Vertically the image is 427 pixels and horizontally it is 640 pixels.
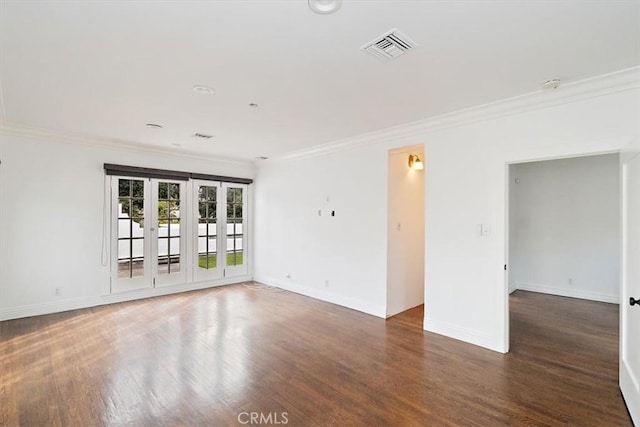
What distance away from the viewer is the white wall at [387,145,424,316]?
4727mm

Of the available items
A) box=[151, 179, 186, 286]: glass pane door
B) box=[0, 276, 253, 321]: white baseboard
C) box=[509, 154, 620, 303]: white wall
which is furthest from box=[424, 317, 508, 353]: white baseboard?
box=[151, 179, 186, 286]: glass pane door

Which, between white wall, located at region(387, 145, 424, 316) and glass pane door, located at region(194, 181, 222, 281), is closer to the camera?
white wall, located at region(387, 145, 424, 316)

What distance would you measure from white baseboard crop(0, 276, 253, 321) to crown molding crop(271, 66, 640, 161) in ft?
13.5

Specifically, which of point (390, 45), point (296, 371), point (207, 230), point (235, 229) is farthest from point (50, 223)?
point (390, 45)

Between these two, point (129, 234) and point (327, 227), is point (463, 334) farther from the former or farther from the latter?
point (129, 234)

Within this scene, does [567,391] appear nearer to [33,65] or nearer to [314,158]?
[314,158]

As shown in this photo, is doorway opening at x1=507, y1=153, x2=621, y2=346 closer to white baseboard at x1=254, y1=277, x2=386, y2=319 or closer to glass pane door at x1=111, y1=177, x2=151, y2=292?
white baseboard at x1=254, y1=277, x2=386, y2=319

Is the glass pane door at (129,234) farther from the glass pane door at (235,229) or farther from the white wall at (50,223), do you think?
the glass pane door at (235,229)

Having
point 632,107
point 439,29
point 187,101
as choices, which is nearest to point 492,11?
point 439,29

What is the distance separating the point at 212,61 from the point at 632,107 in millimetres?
3642

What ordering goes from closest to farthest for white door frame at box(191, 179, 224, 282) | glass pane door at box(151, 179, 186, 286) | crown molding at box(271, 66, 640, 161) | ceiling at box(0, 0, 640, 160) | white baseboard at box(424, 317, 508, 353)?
ceiling at box(0, 0, 640, 160), crown molding at box(271, 66, 640, 161), white baseboard at box(424, 317, 508, 353), glass pane door at box(151, 179, 186, 286), white door frame at box(191, 179, 224, 282)

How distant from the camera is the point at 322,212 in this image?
5.67 metres

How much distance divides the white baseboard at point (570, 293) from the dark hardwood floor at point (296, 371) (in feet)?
3.35

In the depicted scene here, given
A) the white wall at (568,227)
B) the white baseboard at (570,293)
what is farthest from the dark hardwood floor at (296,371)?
the white wall at (568,227)
